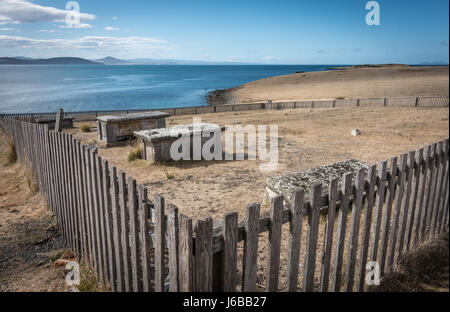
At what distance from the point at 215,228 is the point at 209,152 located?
7.82 m

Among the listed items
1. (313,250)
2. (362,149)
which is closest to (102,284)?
(313,250)

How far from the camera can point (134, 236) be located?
2.50m

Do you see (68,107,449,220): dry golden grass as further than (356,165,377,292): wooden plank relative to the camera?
Yes

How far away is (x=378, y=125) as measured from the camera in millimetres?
15031

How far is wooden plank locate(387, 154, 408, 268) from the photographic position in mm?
3068

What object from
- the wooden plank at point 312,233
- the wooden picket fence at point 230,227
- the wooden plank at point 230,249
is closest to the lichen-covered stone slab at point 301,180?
the wooden picket fence at point 230,227

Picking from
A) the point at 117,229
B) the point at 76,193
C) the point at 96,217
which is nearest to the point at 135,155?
the point at 76,193

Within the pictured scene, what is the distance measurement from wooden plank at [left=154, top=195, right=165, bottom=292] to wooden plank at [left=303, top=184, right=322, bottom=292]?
3.73 feet

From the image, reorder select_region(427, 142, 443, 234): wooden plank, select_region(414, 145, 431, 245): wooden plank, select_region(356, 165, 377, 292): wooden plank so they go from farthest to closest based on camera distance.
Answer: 1. select_region(427, 142, 443, 234): wooden plank
2. select_region(414, 145, 431, 245): wooden plank
3. select_region(356, 165, 377, 292): wooden plank

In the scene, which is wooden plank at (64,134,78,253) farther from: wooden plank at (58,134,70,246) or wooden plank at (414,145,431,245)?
wooden plank at (414,145,431,245)

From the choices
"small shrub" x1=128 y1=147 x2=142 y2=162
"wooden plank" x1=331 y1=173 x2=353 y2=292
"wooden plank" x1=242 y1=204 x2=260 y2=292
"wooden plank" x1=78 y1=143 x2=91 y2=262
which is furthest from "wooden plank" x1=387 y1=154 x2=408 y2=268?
"small shrub" x1=128 y1=147 x2=142 y2=162

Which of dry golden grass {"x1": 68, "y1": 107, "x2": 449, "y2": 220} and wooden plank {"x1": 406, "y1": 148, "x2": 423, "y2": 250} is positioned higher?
wooden plank {"x1": 406, "y1": 148, "x2": 423, "y2": 250}

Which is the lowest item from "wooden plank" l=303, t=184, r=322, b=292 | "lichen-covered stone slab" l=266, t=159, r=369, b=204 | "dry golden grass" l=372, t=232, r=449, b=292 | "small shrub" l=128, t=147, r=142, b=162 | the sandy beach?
"dry golden grass" l=372, t=232, r=449, b=292
